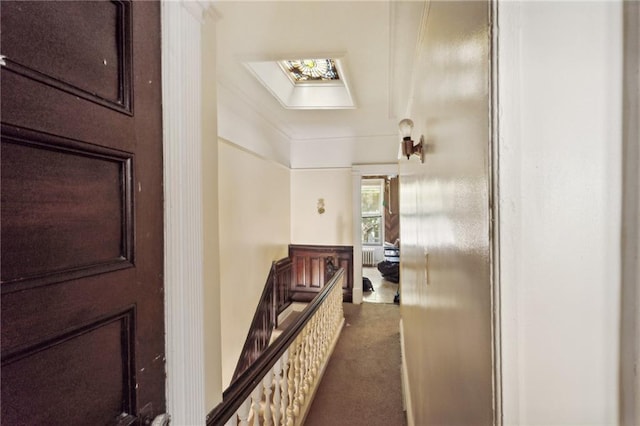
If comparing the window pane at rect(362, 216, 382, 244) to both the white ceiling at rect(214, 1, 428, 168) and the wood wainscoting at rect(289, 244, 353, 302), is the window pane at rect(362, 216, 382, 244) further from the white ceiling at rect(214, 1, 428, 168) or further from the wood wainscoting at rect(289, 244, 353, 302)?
the white ceiling at rect(214, 1, 428, 168)

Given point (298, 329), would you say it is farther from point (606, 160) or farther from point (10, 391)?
point (606, 160)

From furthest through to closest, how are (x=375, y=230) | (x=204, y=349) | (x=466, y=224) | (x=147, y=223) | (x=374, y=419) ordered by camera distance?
(x=375, y=230) < (x=374, y=419) < (x=204, y=349) < (x=147, y=223) < (x=466, y=224)

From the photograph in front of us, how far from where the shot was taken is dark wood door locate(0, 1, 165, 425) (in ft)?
1.52

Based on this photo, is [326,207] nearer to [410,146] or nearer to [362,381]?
[362,381]

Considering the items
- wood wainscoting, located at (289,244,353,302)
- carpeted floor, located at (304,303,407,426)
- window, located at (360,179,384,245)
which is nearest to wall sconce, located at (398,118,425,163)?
carpeted floor, located at (304,303,407,426)

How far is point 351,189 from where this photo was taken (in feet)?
16.9

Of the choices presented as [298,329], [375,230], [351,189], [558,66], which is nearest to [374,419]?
[298,329]

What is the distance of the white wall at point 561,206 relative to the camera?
395mm

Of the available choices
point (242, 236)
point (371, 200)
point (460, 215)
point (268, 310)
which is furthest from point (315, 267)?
point (371, 200)

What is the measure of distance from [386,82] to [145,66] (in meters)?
2.66

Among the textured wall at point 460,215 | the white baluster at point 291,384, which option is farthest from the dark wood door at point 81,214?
the white baluster at point 291,384

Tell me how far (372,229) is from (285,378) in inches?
310

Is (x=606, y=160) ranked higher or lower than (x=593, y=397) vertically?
higher

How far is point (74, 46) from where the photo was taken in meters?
0.55
